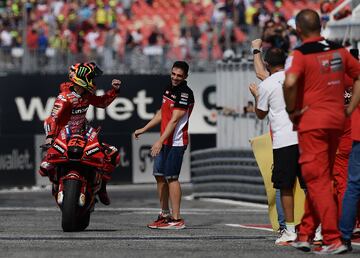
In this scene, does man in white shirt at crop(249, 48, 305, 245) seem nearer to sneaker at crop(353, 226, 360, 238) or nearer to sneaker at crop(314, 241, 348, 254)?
sneaker at crop(353, 226, 360, 238)

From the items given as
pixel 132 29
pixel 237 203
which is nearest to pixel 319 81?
pixel 237 203

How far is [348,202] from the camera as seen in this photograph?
9.26 meters

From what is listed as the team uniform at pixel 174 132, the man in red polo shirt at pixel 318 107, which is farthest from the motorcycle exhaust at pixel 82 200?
the man in red polo shirt at pixel 318 107

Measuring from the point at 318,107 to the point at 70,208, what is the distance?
3.57 meters

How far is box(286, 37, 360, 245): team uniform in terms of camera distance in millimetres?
8523

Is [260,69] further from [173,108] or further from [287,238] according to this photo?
[173,108]

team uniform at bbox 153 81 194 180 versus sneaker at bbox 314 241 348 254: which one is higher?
team uniform at bbox 153 81 194 180

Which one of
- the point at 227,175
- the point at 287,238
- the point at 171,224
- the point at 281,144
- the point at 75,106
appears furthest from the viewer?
the point at 227,175

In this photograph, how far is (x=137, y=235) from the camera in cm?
1089

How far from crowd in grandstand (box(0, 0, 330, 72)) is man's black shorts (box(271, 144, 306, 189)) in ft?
47.8

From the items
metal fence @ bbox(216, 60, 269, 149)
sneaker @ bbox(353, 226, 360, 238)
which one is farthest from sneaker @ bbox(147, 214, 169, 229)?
metal fence @ bbox(216, 60, 269, 149)

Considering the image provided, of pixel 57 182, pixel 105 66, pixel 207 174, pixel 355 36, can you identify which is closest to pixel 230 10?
pixel 105 66

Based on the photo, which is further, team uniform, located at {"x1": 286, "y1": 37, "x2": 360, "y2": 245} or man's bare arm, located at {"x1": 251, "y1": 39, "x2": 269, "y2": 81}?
man's bare arm, located at {"x1": 251, "y1": 39, "x2": 269, "y2": 81}

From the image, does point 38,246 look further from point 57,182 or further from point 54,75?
point 54,75
